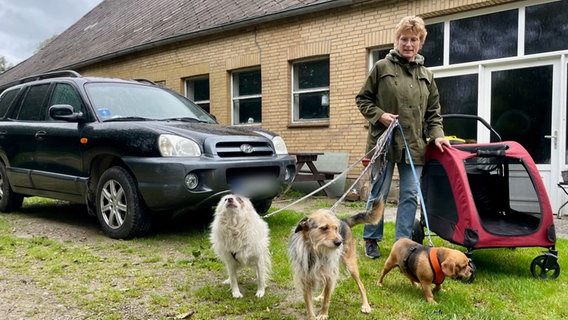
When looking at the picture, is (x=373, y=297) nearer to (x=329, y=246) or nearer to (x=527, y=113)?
(x=329, y=246)

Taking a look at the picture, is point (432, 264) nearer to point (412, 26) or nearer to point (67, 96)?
point (412, 26)

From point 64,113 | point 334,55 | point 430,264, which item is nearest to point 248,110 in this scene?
→ point 334,55

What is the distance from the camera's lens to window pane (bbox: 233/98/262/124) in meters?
11.2

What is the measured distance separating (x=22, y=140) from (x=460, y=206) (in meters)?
5.81

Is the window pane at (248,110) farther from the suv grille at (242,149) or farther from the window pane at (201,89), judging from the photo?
the suv grille at (242,149)

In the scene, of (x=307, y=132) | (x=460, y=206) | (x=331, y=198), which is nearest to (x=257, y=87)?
(x=307, y=132)

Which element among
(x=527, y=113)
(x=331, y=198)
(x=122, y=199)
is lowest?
(x=331, y=198)

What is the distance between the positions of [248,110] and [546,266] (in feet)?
28.5

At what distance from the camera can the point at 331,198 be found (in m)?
8.89

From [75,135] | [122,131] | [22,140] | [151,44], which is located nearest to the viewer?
→ [122,131]

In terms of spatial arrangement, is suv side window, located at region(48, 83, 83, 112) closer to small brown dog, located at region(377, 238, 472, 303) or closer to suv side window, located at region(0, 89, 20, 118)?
suv side window, located at region(0, 89, 20, 118)

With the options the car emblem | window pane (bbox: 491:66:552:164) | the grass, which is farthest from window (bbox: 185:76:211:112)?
the grass

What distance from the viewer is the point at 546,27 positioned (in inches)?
271

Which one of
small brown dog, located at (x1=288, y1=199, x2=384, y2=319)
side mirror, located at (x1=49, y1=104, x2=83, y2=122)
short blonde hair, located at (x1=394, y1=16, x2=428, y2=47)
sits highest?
short blonde hair, located at (x1=394, y1=16, x2=428, y2=47)
